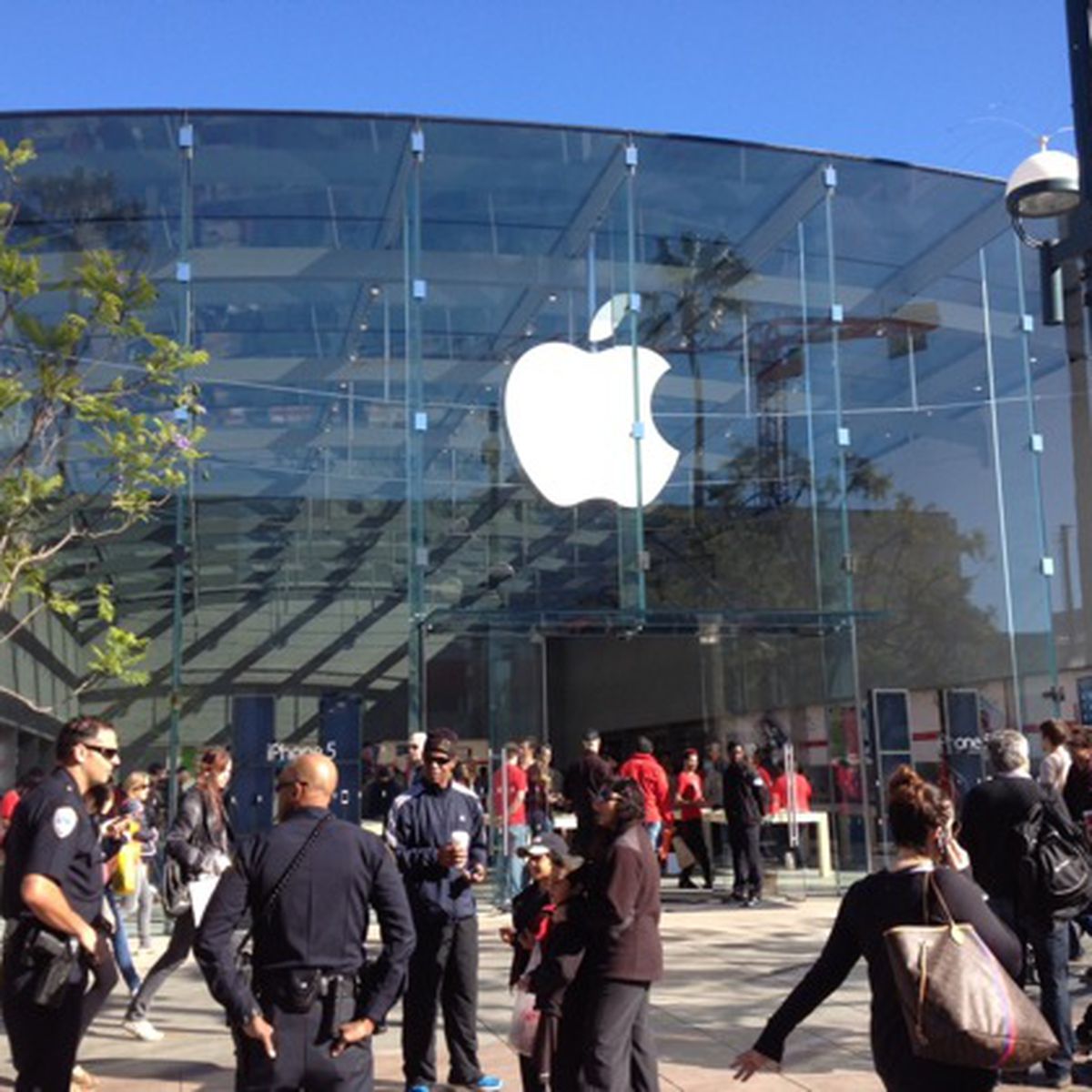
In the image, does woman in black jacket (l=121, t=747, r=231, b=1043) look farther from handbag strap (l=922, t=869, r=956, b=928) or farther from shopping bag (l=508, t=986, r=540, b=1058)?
handbag strap (l=922, t=869, r=956, b=928)

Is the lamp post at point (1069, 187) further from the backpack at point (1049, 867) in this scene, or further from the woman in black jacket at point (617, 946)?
the woman in black jacket at point (617, 946)

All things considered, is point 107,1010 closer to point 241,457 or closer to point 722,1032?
point 722,1032

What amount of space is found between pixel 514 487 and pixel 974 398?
702 cm

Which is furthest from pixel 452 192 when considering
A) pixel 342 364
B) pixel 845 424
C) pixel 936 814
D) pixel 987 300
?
pixel 936 814

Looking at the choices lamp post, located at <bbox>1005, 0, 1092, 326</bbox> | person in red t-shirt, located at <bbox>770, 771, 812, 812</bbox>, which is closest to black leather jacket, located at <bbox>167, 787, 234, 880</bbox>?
lamp post, located at <bbox>1005, 0, 1092, 326</bbox>

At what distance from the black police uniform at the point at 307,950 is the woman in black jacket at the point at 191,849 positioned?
4125mm

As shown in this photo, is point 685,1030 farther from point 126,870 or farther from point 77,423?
point 77,423

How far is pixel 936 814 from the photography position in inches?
160

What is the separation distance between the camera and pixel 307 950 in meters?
4.04

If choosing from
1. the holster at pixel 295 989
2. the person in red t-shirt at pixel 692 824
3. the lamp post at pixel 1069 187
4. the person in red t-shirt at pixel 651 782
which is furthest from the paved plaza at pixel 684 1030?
the person in red t-shirt at pixel 692 824

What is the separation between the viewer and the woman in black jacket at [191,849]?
26.5 feet

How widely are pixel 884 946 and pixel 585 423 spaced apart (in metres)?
13.7

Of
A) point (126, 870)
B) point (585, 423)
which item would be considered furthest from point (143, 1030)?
point (585, 423)

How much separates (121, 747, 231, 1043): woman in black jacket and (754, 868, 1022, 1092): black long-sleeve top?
193 inches
